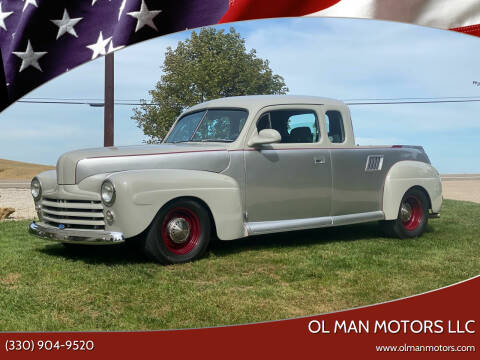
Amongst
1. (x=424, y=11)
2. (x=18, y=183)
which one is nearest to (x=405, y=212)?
(x=424, y=11)

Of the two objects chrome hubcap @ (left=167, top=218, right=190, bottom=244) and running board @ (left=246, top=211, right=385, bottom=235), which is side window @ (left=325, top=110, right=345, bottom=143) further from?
chrome hubcap @ (left=167, top=218, right=190, bottom=244)

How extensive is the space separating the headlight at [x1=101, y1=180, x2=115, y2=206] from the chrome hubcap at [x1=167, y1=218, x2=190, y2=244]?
1.92 feet

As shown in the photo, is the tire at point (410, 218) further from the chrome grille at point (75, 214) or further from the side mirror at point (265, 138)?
the chrome grille at point (75, 214)

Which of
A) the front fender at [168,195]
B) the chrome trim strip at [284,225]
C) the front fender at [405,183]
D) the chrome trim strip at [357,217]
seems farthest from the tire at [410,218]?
the front fender at [168,195]

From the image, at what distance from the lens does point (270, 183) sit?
5180 mm

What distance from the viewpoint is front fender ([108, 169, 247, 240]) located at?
439 centimetres

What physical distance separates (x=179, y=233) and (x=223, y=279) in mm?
764

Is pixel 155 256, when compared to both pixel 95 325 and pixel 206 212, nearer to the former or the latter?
pixel 206 212

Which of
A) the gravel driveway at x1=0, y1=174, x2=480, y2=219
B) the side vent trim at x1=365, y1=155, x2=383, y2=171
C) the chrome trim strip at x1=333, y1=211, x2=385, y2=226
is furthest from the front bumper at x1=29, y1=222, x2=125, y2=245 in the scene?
the gravel driveway at x1=0, y1=174, x2=480, y2=219

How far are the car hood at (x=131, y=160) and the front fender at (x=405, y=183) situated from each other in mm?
2121

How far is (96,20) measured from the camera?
3.24 m

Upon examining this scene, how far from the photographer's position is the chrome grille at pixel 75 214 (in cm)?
457

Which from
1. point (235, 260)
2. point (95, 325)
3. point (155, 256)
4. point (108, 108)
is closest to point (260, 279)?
point (235, 260)

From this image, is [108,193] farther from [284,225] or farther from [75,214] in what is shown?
[284,225]
